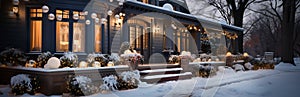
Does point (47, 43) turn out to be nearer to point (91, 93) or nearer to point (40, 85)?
point (40, 85)

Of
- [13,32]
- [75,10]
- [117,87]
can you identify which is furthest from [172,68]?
[13,32]

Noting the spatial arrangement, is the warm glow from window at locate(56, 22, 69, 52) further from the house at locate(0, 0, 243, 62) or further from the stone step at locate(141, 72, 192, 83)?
the stone step at locate(141, 72, 192, 83)

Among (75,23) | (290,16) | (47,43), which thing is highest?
(290,16)

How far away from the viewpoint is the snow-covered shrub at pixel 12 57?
9.81 metres

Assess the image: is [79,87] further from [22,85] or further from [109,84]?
[22,85]

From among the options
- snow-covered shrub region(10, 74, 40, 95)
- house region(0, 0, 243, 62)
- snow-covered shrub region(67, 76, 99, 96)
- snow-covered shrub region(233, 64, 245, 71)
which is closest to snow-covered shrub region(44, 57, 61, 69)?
snow-covered shrub region(10, 74, 40, 95)

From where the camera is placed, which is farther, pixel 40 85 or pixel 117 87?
pixel 117 87

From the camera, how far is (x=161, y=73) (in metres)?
11.0

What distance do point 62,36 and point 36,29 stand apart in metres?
1.00

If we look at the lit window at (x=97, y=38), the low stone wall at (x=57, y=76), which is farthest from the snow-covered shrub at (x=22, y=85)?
the lit window at (x=97, y=38)

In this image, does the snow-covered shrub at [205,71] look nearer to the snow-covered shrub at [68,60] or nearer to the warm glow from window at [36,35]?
the snow-covered shrub at [68,60]

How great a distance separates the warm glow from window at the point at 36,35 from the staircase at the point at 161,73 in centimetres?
397

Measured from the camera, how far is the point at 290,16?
2112 centimetres

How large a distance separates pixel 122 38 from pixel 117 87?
4.58 m
